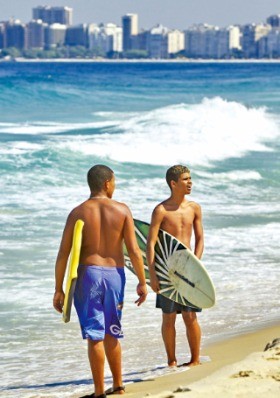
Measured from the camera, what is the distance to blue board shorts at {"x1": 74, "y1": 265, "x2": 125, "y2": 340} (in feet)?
19.5

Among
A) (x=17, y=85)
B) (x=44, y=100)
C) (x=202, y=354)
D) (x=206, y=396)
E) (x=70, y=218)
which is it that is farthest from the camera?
(x=17, y=85)

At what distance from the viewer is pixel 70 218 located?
238 inches

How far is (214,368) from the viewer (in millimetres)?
6902

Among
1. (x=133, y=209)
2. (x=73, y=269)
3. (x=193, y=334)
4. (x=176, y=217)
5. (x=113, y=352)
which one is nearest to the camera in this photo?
(x=73, y=269)

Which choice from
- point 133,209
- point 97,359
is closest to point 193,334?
point 97,359

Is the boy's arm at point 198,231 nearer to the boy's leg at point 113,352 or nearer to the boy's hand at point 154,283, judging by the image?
the boy's hand at point 154,283

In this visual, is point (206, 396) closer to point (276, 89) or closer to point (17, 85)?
point (17, 85)

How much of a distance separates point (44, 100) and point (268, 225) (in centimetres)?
3533

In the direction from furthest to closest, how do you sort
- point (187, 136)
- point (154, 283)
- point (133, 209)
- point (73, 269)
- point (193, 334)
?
point (187, 136)
point (133, 209)
point (193, 334)
point (154, 283)
point (73, 269)

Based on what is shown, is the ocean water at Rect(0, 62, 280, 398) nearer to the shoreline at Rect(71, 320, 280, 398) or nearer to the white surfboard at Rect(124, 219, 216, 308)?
the shoreline at Rect(71, 320, 280, 398)

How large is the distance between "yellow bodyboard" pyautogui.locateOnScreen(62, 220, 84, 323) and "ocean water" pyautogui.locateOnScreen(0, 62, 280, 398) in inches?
38.4

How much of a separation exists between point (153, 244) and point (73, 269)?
1046 millimetres

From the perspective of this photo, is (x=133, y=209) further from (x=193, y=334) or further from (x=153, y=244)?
(x=153, y=244)

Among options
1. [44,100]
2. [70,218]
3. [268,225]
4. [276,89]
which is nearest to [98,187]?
[70,218]
